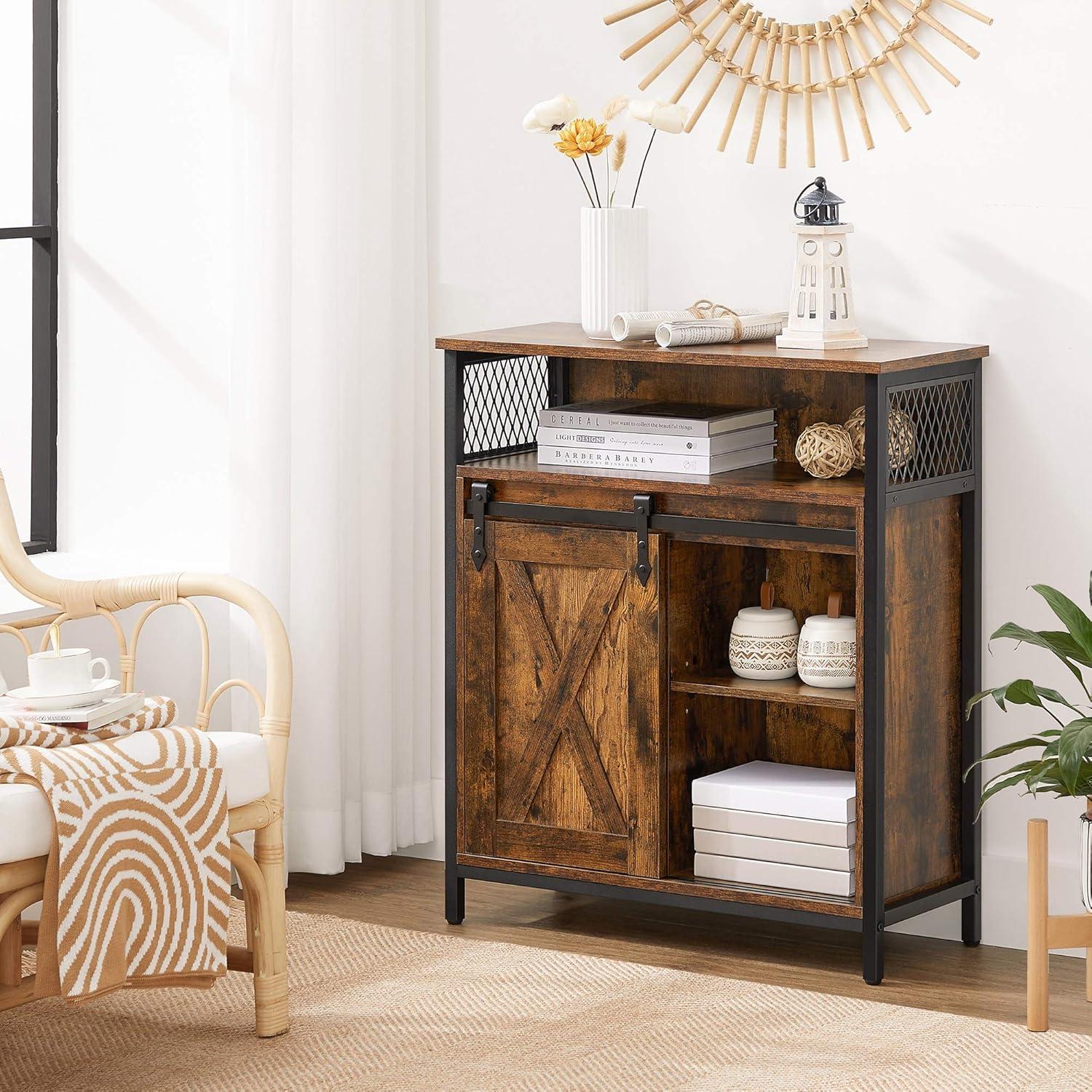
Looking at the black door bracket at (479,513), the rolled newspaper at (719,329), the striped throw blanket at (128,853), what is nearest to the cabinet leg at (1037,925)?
the rolled newspaper at (719,329)

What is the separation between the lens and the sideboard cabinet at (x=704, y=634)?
3.22m

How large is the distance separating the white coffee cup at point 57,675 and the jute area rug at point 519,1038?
0.56 m

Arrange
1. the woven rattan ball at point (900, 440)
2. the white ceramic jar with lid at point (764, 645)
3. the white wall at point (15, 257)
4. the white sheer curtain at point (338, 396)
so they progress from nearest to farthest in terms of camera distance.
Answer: the woven rattan ball at point (900, 440) < the white ceramic jar with lid at point (764, 645) < the white sheer curtain at point (338, 396) < the white wall at point (15, 257)

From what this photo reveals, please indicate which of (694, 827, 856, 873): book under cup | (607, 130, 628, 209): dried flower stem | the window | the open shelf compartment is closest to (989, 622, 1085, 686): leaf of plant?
the open shelf compartment

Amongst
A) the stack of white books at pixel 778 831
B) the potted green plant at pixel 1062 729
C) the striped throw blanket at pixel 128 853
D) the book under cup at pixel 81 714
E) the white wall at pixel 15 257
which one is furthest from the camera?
the white wall at pixel 15 257

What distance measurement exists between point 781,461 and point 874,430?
1.44ft

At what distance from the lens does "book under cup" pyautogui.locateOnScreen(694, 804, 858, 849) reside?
330 centimetres

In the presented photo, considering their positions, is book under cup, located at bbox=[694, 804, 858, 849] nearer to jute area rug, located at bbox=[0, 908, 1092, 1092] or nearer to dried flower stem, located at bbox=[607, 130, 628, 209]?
jute area rug, located at bbox=[0, 908, 1092, 1092]

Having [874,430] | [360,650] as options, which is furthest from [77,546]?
[874,430]

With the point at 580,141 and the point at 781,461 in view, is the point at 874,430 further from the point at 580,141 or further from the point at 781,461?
the point at 580,141

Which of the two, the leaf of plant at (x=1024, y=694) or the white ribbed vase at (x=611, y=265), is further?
the white ribbed vase at (x=611, y=265)

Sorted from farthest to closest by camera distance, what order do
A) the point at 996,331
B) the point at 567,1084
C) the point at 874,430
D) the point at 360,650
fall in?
the point at 360,650, the point at 996,331, the point at 874,430, the point at 567,1084

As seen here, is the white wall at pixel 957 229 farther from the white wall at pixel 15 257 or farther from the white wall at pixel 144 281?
the white wall at pixel 15 257

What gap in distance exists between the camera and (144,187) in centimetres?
409
